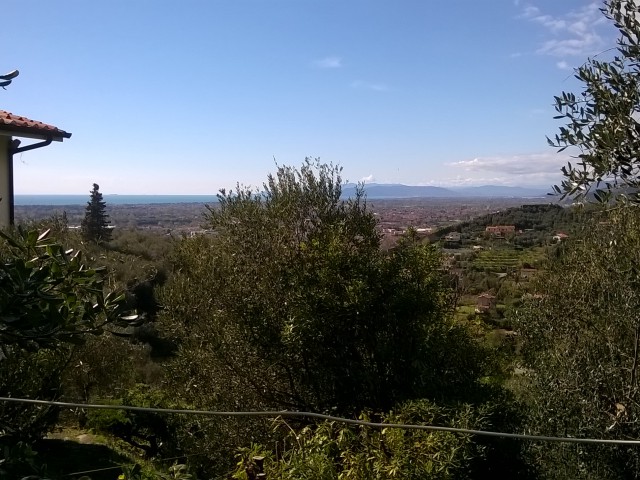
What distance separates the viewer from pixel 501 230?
66.3ft

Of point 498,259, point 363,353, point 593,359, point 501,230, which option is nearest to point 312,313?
point 363,353

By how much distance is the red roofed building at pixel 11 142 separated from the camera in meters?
8.75

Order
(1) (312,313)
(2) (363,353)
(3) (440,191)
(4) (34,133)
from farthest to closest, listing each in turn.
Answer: (3) (440,191) < (4) (34,133) < (2) (363,353) < (1) (312,313)

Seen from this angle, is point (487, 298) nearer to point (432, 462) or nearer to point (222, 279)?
point (222, 279)

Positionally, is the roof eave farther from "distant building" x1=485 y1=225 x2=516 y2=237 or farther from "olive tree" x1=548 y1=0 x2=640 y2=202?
"distant building" x1=485 y1=225 x2=516 y2=237

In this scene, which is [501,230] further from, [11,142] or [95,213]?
[95,213]

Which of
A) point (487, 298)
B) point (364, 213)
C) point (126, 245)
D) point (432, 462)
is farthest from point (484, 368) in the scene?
point (126, 245)

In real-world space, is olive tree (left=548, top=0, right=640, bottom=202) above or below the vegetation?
above

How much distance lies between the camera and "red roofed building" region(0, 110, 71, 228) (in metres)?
8.75

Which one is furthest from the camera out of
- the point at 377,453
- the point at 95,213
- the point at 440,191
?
the point at 440,191

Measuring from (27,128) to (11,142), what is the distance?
0.48 m

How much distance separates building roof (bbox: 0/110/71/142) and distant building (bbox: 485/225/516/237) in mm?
15238

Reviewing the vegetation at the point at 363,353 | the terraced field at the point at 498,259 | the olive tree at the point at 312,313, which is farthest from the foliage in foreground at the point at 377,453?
the terraced field at the point at 498,259

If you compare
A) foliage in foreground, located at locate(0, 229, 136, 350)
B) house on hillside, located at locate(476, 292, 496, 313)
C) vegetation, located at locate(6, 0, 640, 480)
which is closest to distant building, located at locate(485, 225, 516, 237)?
house on hillside, located at locate(476, 292, 496, 313)
